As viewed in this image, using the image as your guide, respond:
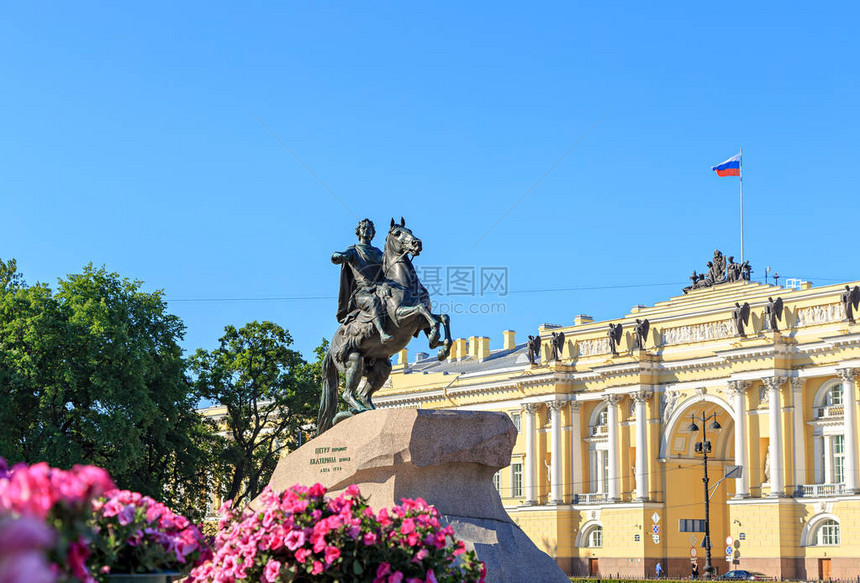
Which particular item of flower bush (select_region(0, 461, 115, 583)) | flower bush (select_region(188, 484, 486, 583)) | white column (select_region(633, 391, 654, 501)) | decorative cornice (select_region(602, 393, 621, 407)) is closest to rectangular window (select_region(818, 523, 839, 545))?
white column (select_region(633, 391, 654, 501))

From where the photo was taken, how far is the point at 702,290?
236ft

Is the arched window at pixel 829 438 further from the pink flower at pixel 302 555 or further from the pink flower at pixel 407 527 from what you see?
the pink flower at pixel 302 555

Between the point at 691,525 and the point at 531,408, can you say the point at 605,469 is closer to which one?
the point at 531,408

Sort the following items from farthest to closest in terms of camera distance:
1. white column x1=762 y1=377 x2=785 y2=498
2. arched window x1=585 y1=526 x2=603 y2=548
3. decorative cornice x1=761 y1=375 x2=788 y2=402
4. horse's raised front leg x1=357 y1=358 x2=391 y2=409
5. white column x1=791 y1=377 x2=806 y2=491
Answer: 1. arched window x1=585 y1=526 x2=603 y2=548
2. decorative cornice x1=761 y1=375 x2=788 y2=402
3. white column x1=762 y1=377 x2=785 y2=498
4. white column x1=791 y1=377 x2=806 y2=491
5. horse's raised front leg x1=357 y1=358 x2=391 y2=409

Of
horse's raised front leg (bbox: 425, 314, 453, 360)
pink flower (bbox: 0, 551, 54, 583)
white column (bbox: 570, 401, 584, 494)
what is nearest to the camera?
pink flower (bbox: 0, 551, 54, 583)

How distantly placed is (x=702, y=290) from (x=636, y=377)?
6496 mm

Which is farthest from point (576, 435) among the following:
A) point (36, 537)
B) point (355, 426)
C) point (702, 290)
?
point (36, 537)

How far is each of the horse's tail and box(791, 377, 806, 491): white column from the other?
49.5 m

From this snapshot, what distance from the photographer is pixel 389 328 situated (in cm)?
1589

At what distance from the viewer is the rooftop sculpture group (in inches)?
2785

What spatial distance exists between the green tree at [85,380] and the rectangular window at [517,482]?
33.7 meters

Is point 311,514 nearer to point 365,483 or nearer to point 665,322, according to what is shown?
point 365,483

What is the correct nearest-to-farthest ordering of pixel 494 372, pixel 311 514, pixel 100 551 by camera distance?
pixel 100 551, pixel 311 514, pixel 494 372

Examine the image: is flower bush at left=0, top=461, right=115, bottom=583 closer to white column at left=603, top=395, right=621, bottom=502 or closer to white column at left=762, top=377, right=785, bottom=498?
white column at left=762, top=377, right=785, bottom=498
